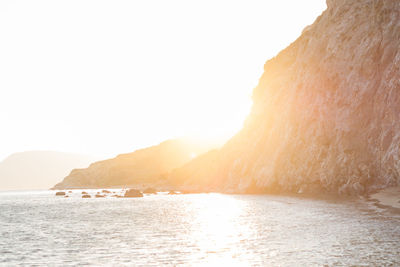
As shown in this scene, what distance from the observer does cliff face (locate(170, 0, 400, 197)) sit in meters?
76.6

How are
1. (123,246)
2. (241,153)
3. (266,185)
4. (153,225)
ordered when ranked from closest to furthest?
(123,246)
(153,225)
(266,185)
(241,153)

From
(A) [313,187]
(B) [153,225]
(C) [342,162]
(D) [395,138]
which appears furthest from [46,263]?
(A) [313,187]

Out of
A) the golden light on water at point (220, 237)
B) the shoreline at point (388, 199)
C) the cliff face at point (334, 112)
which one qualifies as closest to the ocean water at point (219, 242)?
the golden light on water at point (220, 237)

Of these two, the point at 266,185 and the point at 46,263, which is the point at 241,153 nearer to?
the point at 266,185

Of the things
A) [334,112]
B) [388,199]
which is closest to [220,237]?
[388,199]

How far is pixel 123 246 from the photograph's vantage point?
3219cm

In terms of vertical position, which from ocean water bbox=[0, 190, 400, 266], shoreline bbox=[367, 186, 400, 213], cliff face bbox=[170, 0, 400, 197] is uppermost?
cliff face bbox=[170, 0, 400, 197]

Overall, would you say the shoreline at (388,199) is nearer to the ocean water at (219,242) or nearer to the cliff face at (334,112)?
the cliff face at (334,112)

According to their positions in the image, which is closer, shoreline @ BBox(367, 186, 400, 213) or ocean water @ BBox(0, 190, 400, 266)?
ocean water @ BBox(0, 190, 400, 266)

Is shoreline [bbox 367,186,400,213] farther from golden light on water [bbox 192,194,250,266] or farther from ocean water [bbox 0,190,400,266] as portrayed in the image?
golden light on water [bbox 192,194,250,266]

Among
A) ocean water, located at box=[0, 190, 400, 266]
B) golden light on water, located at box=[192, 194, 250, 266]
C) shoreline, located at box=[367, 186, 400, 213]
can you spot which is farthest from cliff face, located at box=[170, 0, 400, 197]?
golden light on water, located at box=[192, 194, 250, 266]

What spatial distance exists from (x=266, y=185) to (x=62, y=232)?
75.7m

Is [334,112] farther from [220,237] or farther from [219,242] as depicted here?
[219,242]

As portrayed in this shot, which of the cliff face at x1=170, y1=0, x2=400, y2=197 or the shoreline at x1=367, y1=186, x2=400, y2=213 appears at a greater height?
the cliff face at x1=170, y1=0, x2=400, y2=197
